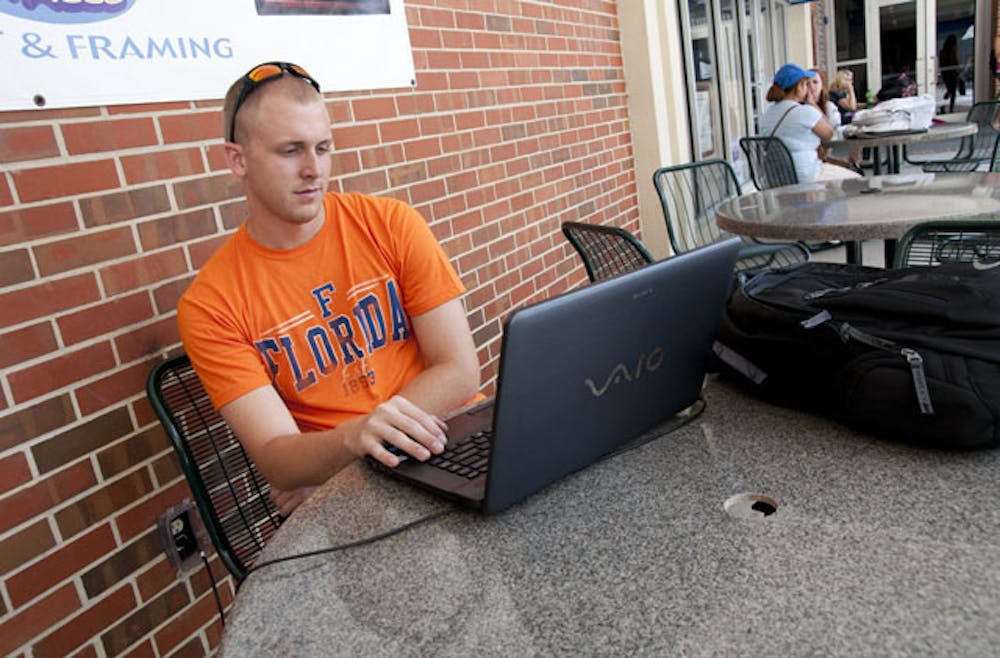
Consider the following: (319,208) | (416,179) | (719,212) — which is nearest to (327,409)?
(319,208)

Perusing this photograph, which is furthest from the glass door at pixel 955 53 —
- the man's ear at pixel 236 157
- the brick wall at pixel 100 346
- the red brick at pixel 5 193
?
the red brick at pixel 5 193

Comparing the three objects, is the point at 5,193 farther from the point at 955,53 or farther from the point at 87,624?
the point at 955,53

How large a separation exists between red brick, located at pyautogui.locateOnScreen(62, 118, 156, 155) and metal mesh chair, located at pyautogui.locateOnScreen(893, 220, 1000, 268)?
1.75 metres

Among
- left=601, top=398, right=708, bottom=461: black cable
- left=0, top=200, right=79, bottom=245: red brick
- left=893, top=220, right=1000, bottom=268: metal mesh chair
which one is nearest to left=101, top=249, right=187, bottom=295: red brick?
left=0, top=200, right=79, bottom=245: red brick

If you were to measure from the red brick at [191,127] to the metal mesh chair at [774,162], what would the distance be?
368cm

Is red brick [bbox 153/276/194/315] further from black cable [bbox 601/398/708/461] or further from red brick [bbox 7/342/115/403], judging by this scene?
black cable [bbox 601/398/708/461]

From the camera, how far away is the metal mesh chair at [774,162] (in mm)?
4621

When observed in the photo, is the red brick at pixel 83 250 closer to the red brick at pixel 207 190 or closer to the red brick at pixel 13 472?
the red brick at pixel 207 190

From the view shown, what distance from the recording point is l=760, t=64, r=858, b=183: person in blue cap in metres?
4.81

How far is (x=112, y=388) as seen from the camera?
5.19 feet

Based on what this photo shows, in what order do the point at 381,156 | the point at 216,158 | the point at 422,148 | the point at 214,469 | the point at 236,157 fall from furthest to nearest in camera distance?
the point at 422,148 → the point at 381,156 → the point at 216,158 → the point at 214,469 → the point at 236,157

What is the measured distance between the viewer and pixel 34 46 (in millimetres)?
1460

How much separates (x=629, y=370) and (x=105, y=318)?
1.18m

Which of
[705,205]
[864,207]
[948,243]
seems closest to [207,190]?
[948,243]
